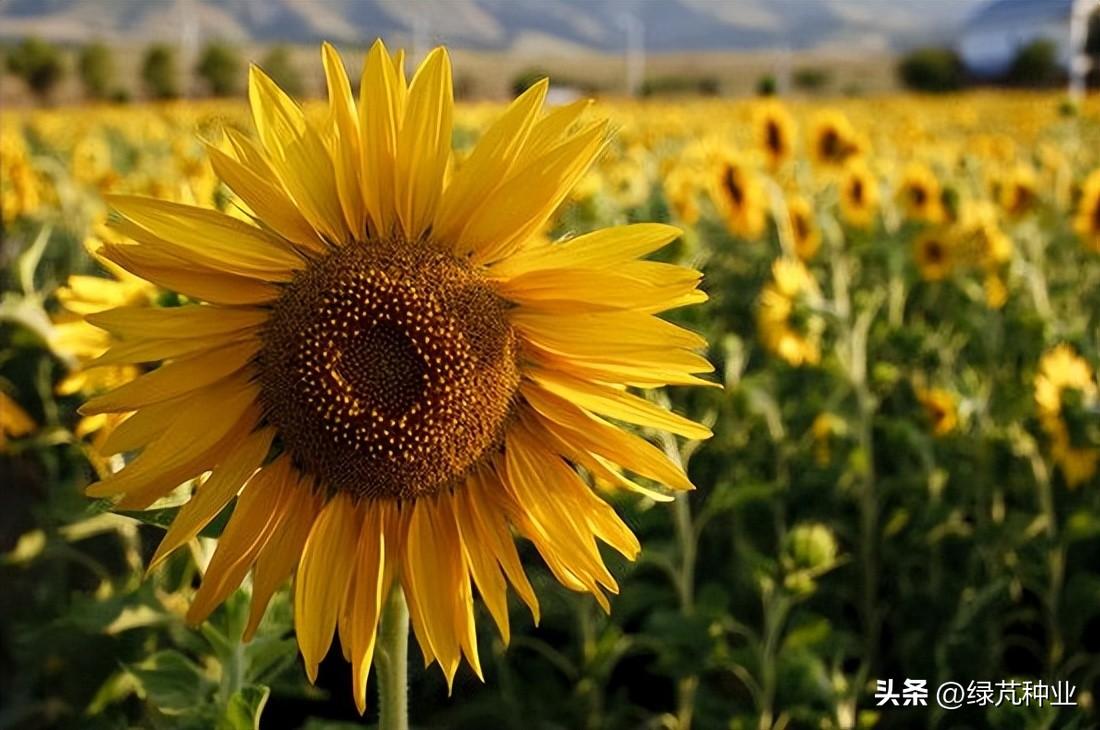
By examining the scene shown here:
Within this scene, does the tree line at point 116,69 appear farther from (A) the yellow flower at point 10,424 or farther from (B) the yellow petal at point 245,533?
(B) the yellow petal at point 245,533

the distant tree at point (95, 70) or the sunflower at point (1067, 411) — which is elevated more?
the distant tree at point (95, 70)

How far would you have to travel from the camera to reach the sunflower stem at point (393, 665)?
3.64ft

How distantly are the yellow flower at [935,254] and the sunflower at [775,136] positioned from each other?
64 centimetres

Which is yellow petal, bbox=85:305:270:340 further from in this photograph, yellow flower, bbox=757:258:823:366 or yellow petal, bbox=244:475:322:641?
yellow flower, bbox=757:258:823:366

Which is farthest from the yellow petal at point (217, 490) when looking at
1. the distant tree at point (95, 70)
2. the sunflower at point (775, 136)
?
the distant tree at point (95, 70)

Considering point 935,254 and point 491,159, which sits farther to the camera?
point 935,254

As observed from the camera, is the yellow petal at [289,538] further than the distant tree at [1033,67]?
No

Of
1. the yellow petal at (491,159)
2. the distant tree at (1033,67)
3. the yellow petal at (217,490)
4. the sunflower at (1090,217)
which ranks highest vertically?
the distant tree at (1033,67)

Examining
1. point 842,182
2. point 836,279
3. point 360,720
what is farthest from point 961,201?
point 360,720

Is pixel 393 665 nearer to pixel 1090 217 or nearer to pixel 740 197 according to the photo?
pixel 740 197

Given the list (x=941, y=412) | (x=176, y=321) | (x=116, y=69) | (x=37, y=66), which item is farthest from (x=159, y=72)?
(x=176, y=321)

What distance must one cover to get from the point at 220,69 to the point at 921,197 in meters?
38.5

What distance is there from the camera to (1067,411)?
260 centimetres

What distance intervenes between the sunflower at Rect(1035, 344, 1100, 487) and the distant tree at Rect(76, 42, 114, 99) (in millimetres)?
39156
